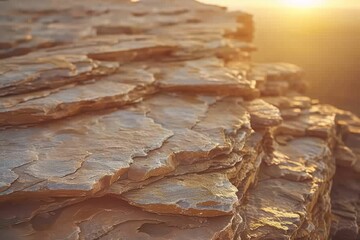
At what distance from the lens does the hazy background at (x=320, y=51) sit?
2789 cm

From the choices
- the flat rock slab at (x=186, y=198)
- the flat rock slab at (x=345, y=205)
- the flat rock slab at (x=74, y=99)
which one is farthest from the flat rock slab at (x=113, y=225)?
the flat rock slab at (x=345, y=205)

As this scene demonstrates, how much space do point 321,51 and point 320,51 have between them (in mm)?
88

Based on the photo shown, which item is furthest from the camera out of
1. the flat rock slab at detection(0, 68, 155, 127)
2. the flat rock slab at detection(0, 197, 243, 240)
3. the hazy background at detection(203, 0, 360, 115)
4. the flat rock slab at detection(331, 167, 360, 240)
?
the hazy background at detection(203, 0, 360, 115)

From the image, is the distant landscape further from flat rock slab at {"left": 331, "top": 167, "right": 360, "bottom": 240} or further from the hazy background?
flat rock slab at {"left": 331, "top": 167, "right": 360, "bottom": 240}

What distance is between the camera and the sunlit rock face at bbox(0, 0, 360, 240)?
4.86 metres

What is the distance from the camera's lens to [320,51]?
36.6 m

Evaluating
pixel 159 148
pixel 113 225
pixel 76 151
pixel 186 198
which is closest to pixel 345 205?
pixel 159 148

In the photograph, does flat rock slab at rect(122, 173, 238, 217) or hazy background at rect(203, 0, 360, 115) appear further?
hazy background at rect(203, 0, 360, 115)

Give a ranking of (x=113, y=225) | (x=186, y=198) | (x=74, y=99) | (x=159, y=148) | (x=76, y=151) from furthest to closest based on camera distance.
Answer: (x=74, y=99), (x=159, y=148), (x=76, y=151), (x=186, y=198), (x=113, y=225)

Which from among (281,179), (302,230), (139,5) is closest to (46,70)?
(281,179)

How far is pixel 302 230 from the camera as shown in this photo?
6508 millimetres

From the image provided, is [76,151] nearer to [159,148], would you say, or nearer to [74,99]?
[159,148]

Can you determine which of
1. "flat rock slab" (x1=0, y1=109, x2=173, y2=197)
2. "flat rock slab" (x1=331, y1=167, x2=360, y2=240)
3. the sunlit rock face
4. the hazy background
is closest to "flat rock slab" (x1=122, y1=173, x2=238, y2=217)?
the sunlit rock face

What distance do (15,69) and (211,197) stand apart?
14.7 feet
